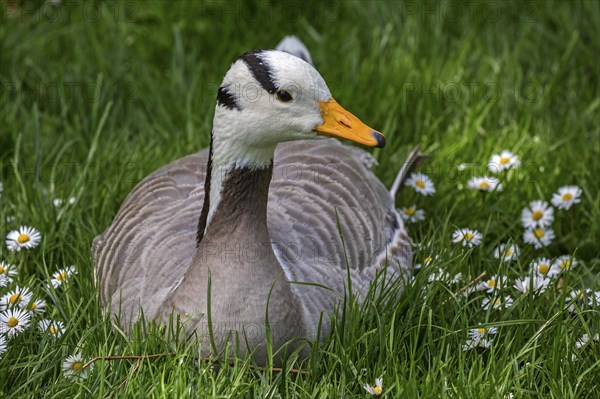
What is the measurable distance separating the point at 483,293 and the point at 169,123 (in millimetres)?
2310

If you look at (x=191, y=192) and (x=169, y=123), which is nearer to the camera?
(x=191, y=192)

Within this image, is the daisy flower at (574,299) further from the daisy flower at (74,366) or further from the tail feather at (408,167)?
the daisy flower at (74,366)

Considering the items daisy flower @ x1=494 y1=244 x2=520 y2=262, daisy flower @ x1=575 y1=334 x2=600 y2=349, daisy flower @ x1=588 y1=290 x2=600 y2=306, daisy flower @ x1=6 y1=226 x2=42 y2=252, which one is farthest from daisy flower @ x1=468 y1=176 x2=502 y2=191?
daisy flower @ x1=6 y1=226 x2=42 y2=252

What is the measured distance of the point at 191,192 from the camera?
169 inches

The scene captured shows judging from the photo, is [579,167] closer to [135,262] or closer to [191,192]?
[191,192]

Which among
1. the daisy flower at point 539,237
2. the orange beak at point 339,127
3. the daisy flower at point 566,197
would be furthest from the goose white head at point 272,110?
the daisy flower at point 566,197

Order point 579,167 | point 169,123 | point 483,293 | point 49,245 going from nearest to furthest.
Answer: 1. point 483,293
2. point 49,245
3. point 579,167
4. point 169,123

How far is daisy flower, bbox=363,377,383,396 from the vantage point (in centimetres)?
332

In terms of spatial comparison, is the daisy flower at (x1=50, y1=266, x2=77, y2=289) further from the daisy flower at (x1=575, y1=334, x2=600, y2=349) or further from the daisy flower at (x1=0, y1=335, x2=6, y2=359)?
the daisy flower at (x1=575, y1=334, x2=600, y2=349)

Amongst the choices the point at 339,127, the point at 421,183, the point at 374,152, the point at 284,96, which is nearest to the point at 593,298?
the point at 339,127

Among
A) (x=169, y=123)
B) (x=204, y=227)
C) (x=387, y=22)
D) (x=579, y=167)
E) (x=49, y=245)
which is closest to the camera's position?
(x=204, y=227)

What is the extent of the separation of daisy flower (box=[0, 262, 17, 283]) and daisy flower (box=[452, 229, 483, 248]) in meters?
1.94

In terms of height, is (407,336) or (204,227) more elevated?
(204,227)

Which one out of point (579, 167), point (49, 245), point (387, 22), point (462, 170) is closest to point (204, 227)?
point (49, 245)
